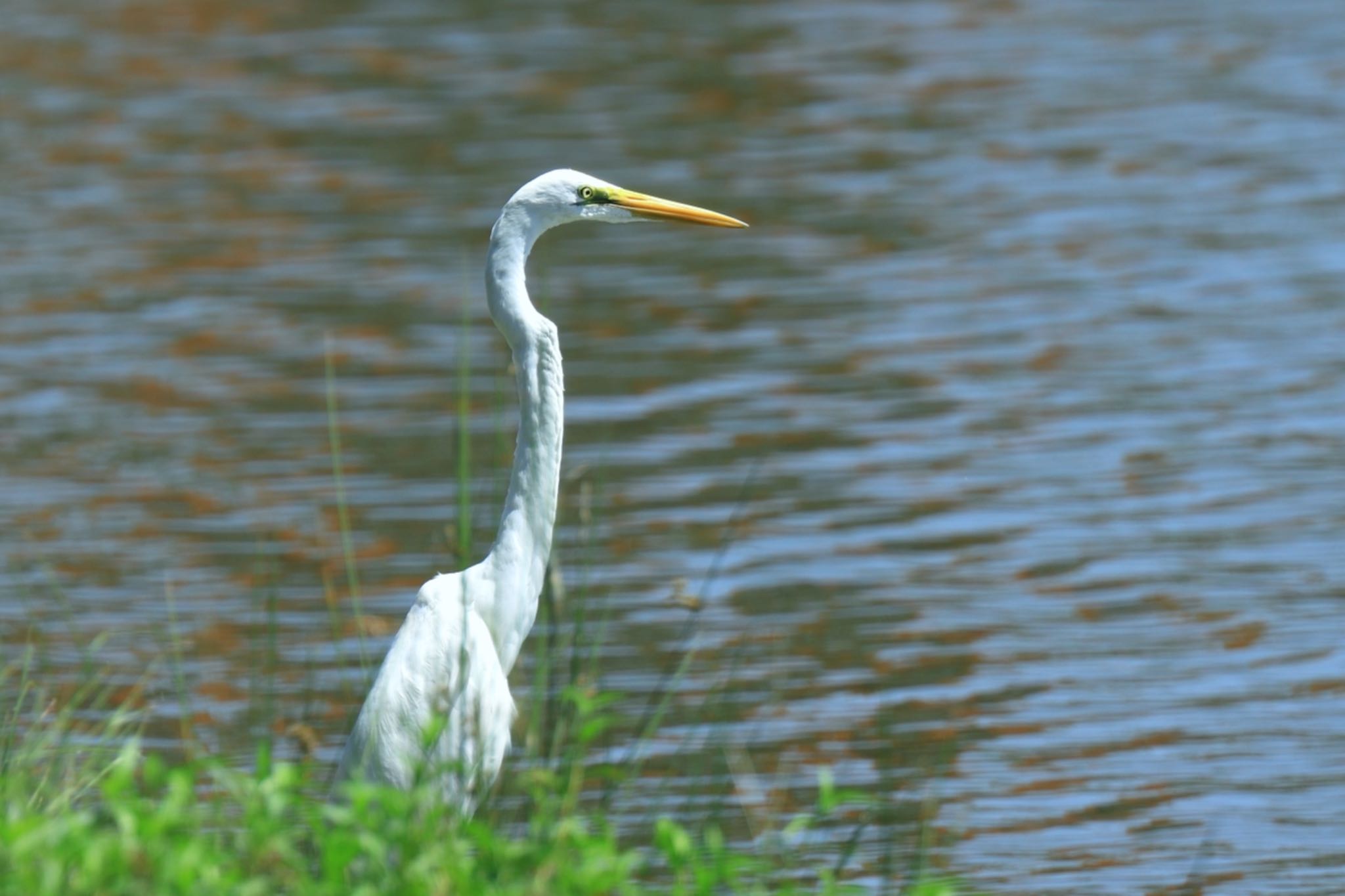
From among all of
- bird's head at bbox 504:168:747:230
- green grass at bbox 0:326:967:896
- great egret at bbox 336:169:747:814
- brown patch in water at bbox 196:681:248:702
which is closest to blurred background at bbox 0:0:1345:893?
brown patch in water at bbox 196:681:248:702

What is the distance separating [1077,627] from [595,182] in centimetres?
253

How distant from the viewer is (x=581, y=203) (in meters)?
4.53

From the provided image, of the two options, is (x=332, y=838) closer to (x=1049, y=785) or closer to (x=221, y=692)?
(x=1049, y=785)

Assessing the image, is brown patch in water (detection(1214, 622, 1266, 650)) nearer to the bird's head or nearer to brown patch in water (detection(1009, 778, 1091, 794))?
brown patch in water (detection(1009, 778, 1091, 794))

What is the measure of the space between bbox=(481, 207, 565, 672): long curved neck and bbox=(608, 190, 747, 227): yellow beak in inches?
8.5

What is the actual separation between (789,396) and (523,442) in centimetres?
414

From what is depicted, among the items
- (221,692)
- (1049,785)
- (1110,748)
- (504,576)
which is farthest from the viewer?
(221,692)

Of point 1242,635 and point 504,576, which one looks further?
point 1242,635

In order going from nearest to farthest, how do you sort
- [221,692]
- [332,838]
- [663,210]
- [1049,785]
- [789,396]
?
[332,838] < [663,210] < [1049,785] < [221,692] < [789,396]

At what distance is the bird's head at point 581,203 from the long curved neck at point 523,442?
3 centimetres

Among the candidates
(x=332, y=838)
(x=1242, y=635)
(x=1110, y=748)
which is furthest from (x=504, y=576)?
(x=1242, y=635)

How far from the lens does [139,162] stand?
12.8 meters

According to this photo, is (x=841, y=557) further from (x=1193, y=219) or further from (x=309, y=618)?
(x=1193, y=219)

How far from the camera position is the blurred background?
5.62 meters
